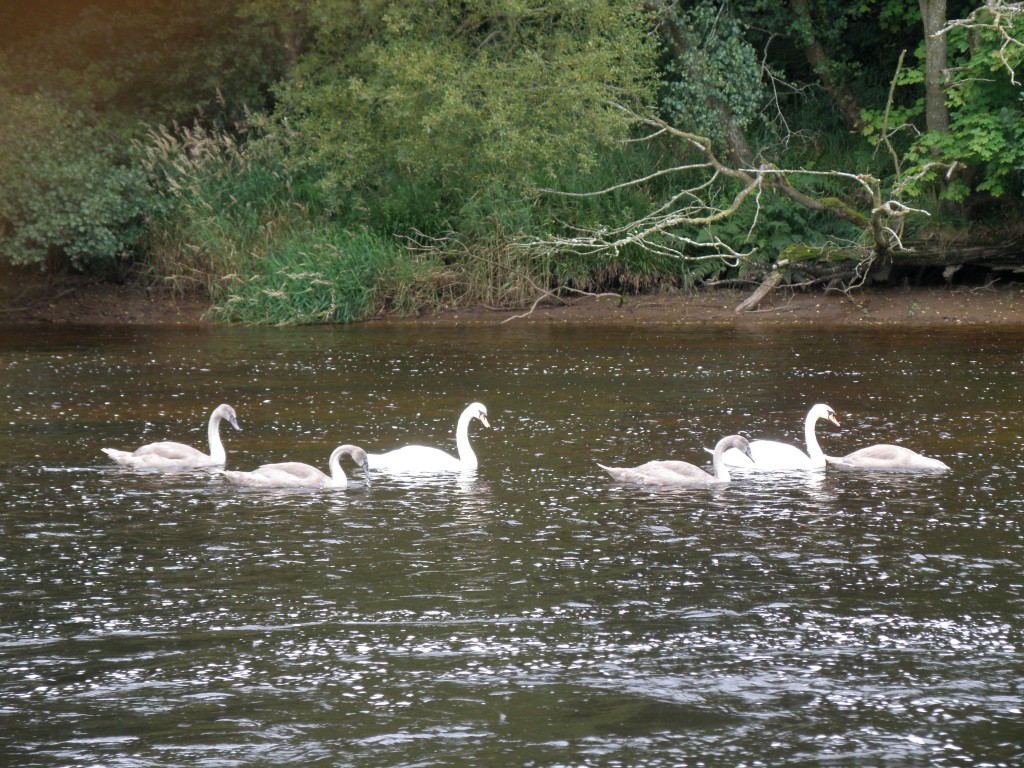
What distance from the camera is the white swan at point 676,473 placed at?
1298cm

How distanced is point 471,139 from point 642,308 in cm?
510

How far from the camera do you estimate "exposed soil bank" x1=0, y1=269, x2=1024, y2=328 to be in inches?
1051

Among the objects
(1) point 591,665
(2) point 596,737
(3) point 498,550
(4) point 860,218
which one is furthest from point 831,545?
(4) point 860,218

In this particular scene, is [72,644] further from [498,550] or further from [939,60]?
[939,60]

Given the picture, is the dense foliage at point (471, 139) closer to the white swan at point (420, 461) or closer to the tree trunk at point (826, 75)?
the tree trunk at point (826, 75)

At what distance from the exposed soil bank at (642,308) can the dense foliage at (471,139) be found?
62 cm

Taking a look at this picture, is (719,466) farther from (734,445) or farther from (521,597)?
(521,597)

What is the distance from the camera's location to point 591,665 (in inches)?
320

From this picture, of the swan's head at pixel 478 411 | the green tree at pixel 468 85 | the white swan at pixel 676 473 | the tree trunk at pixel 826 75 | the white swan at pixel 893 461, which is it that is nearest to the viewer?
the white swan at pixel 676 473

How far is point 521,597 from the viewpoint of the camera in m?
9.43

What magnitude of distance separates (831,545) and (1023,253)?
19.1m

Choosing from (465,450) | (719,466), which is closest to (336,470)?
(465,450)

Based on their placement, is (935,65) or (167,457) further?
(935,65)

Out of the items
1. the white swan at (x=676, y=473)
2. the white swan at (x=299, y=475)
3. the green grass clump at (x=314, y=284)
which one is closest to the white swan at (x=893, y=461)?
the white swan at (x=676, y=473)
